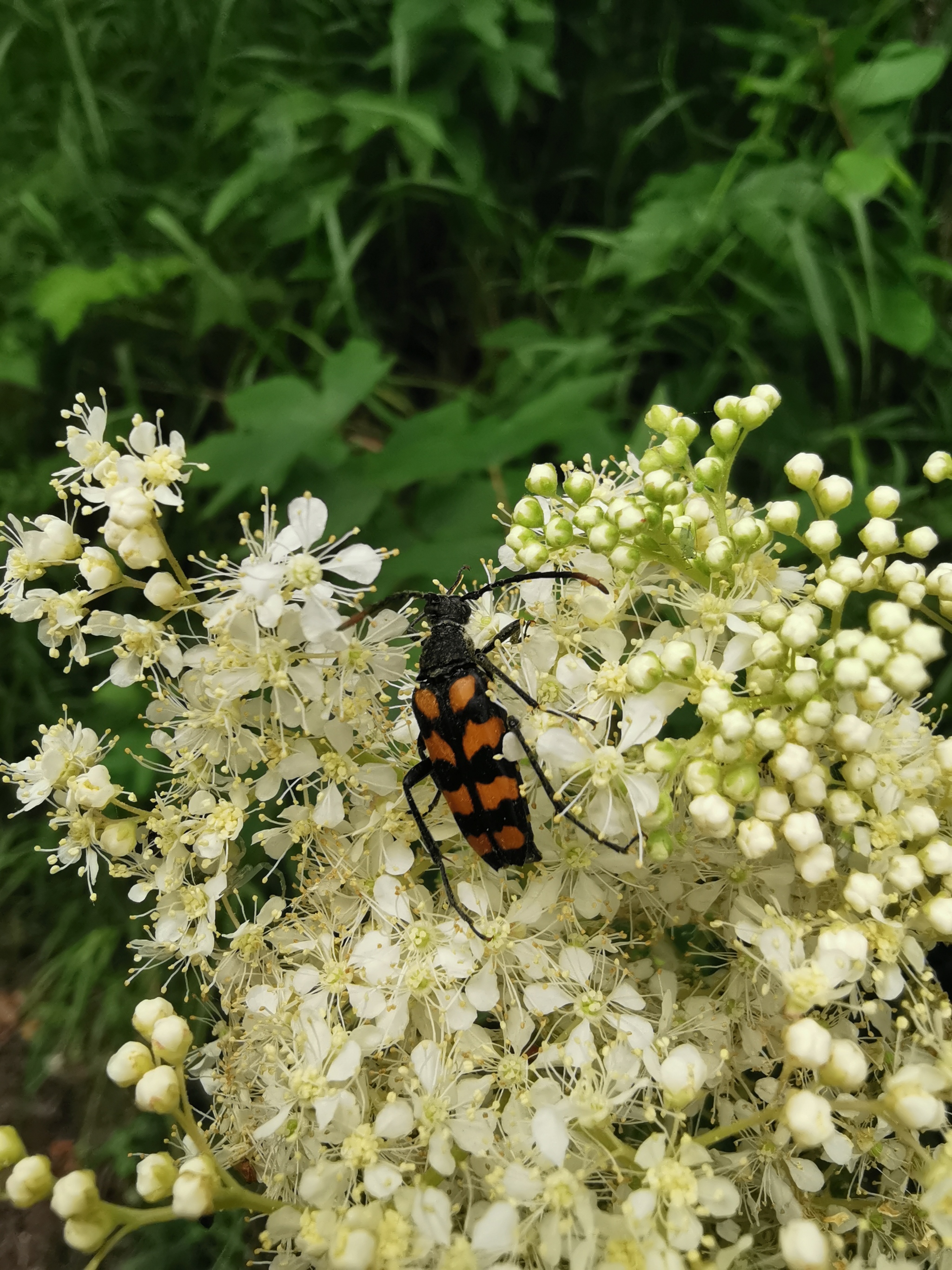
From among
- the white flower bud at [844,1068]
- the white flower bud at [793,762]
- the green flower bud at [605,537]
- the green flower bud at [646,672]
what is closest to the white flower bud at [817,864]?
the white flower bud at [793,762]

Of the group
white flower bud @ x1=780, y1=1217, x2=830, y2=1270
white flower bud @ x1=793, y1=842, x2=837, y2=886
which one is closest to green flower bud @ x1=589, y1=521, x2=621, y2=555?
white flower bud @ x1=793, y1=842, x2=837, y2=886

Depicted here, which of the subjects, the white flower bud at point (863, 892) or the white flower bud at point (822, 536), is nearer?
the white flower bud at point (863, 892)

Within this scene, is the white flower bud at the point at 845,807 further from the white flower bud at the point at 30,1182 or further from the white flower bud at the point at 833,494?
the white flower bud at the point at 30,1182

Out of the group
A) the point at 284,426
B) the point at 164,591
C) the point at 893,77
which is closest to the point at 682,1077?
the point at 164,591

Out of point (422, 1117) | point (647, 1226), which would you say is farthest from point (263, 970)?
point (647, 1226)

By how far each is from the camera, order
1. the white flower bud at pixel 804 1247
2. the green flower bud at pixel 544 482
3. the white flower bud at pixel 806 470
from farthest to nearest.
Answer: the green flower bud at pixel 544 482
the white flower bud at pixel 806 470
the white flower bud at pixel 804 1247

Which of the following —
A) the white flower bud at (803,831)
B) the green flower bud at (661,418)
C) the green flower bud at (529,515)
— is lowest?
the white flower bud at (803,831)

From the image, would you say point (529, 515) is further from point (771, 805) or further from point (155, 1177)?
point (155, 1177)
